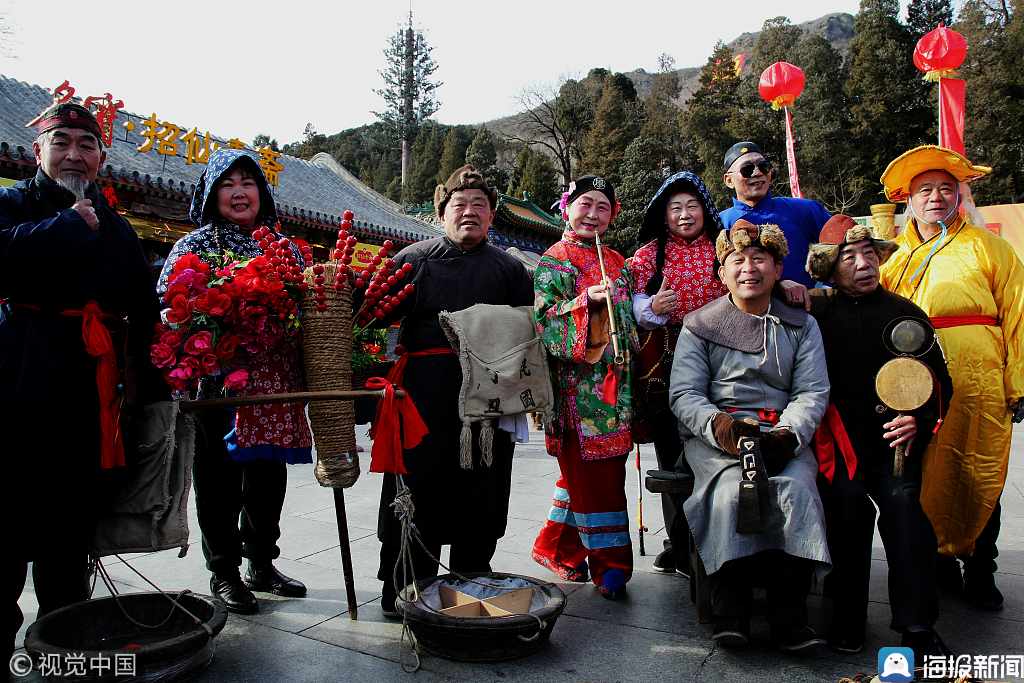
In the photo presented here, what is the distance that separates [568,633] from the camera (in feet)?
8.17

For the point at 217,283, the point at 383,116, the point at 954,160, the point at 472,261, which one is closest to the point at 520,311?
the point at 472,261

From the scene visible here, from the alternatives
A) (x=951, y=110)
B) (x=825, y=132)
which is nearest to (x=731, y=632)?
(x=951, y=110)

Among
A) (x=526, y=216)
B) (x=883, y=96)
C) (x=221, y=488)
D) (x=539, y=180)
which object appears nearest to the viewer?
(x=221, y=488)

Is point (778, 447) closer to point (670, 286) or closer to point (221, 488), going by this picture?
point (670, 286)

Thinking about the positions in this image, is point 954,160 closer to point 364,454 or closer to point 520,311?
point 520,311

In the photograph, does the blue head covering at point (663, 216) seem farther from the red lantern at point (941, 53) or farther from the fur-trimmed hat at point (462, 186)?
the red lantern at point (941, 53)

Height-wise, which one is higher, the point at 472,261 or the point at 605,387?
the point at 472,261

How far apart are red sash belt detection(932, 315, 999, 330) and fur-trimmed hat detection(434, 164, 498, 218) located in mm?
1975

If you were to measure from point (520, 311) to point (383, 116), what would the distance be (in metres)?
42.2

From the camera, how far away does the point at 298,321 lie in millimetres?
2400

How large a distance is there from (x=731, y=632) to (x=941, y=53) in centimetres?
417

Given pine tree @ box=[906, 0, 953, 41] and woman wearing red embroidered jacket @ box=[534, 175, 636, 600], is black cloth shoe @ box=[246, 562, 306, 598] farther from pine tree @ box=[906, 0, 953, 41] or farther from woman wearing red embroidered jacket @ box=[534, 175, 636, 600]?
pine tree @ box=[906, 0, 953, 41]
